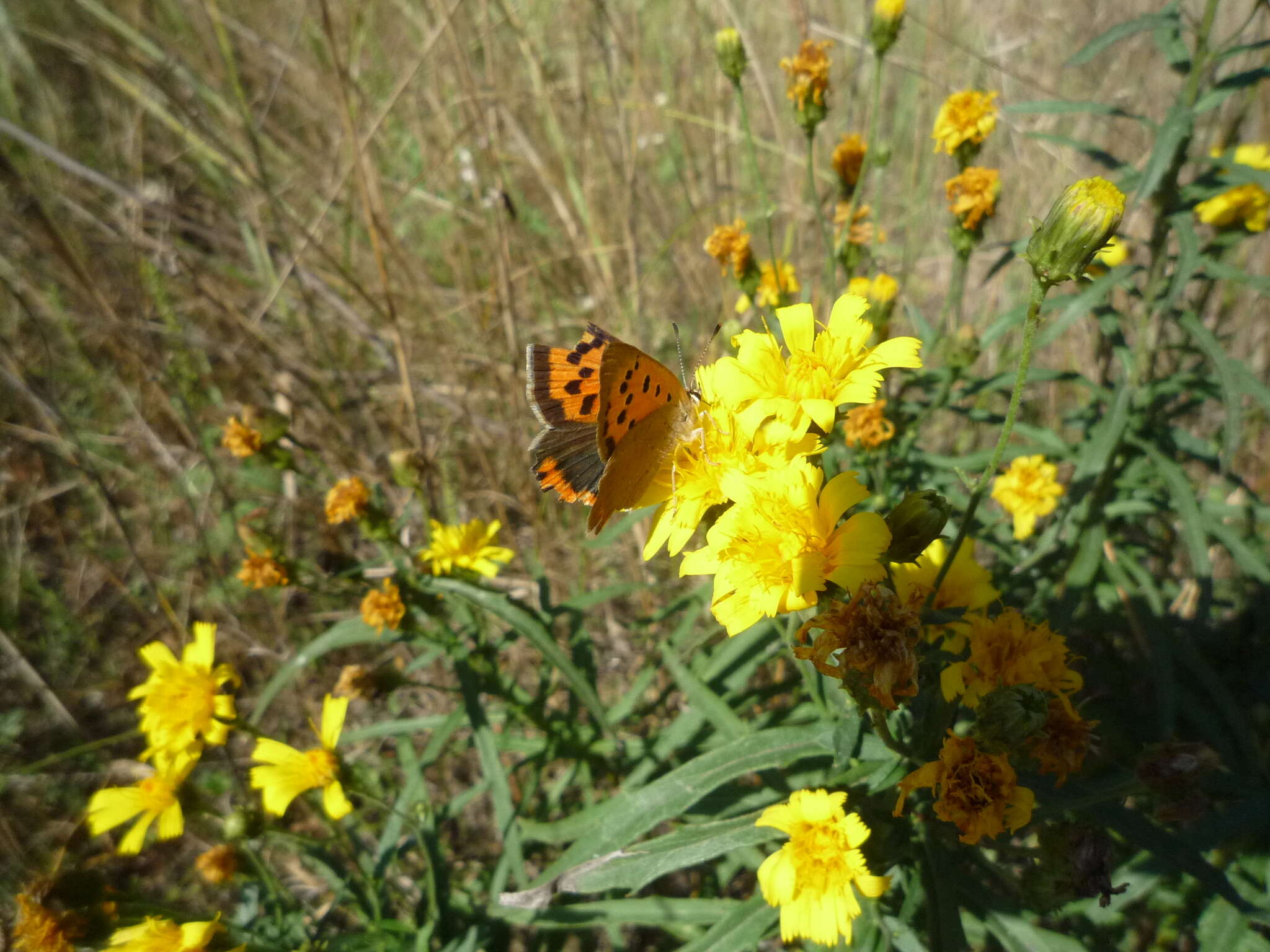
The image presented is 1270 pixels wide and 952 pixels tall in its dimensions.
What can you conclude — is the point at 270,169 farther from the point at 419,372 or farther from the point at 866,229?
the point at 866,229

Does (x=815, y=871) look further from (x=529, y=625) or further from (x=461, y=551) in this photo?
(x=461, y=551)

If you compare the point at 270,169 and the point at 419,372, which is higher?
the point at 270,169

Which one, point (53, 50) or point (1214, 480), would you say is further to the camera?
point (53, 50)

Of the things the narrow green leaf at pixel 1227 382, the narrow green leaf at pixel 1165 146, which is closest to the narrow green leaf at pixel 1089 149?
the narrow green leaf at pixel 1165 146

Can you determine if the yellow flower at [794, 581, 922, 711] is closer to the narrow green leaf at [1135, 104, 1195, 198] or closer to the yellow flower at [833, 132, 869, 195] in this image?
the narrow green leaf at [1135, 104, 1195, 198]

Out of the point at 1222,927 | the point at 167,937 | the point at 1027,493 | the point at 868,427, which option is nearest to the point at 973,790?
the point at 1222,927

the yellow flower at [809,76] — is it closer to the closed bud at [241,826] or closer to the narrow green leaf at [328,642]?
the narrow green leaf at [328,642]

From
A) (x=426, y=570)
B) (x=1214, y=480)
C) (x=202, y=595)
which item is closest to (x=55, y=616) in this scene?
(x=202, y=595)
